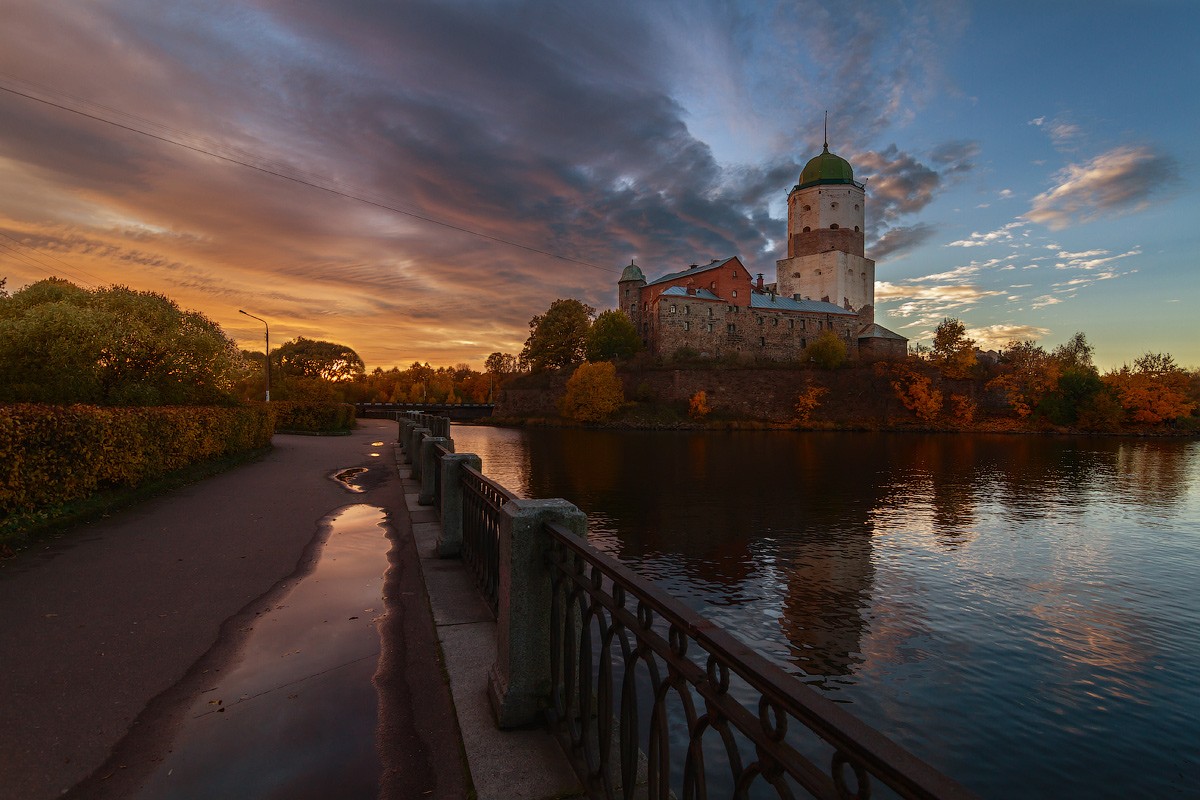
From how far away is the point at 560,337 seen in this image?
3182 inches

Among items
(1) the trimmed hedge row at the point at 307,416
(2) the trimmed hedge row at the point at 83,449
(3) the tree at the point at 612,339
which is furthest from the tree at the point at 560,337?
(2) the trimmed hedge row at the point at 83,449

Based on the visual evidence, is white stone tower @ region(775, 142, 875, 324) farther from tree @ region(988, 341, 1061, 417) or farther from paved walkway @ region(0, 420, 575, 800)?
paved walkway @ region(0, 420, 575, 800)

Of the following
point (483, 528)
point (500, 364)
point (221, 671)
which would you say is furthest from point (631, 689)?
point (500, 364)

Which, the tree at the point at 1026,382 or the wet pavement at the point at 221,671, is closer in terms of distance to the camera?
the wet pavement at the point at 221,671

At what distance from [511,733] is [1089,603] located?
37.5 ft

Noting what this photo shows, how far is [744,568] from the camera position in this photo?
39.2ft

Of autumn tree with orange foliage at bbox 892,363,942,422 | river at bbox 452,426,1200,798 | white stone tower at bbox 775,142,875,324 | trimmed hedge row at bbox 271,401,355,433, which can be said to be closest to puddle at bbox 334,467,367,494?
river at bbox 452,426,1200,798

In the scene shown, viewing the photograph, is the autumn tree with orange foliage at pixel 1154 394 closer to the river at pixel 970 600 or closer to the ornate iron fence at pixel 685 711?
the river at pixel 970 600

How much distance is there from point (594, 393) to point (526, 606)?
62.6 metres

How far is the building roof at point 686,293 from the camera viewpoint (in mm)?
72688

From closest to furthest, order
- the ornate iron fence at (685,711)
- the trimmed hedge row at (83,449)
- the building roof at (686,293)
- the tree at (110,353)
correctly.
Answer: the ornate iron fence at (685,711), the trimmed hedge row at (83,449), the tree at (110,353), the building roof at (686,293)

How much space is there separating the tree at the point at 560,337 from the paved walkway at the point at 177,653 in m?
71.4

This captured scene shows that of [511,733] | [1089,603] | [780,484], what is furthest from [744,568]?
[780,484]

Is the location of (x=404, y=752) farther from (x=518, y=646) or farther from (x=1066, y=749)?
(x=1066, y=749)
